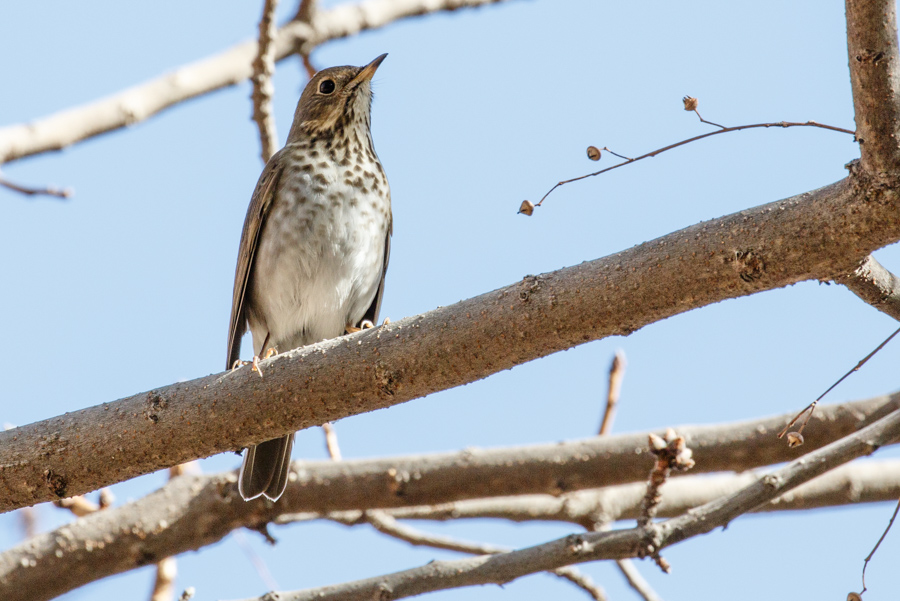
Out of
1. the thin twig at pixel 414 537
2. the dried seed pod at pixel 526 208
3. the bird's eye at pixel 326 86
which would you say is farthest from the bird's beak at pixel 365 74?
the dried seed pod at pixel 526 208

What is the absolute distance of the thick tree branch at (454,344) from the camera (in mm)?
2369

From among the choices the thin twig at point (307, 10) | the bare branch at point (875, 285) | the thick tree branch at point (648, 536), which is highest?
the thin twig at point (307, 10)

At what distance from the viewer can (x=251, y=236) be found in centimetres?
527

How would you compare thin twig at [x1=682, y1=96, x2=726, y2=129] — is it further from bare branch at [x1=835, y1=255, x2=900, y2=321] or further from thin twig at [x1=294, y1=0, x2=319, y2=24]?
thin twig at [x1=294, y1=0, x2=319, y2=24]

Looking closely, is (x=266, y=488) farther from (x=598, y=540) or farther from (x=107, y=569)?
(x=598, y=540)

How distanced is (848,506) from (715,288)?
2.74 m

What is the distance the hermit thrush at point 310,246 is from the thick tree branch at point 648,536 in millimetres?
2198

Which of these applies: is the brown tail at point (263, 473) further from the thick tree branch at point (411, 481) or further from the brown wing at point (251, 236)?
the brown wing at point (251, 236)

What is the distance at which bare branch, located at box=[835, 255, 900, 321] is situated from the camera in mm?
2555

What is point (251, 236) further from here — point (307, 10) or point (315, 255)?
point (307, 10)

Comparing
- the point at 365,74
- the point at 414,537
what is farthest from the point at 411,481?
the point at 365,74

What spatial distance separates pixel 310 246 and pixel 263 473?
1.25 meters

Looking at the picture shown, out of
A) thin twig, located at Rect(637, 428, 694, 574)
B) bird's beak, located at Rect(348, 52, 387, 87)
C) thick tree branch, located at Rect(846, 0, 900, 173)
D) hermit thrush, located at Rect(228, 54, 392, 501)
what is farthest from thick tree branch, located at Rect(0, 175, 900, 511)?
bird's beak, located at Rect(348, 52, 387, 87)

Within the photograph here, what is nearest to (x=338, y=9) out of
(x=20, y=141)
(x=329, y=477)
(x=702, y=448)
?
(x=20, y=141)
